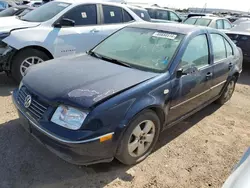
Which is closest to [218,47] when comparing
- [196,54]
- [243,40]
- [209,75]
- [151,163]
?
[209,75]

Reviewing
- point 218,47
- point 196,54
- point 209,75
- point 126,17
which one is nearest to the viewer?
point 196,54

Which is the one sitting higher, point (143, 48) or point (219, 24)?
point (143, 48)

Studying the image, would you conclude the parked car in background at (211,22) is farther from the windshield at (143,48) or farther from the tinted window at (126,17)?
the windshield at (143,48)

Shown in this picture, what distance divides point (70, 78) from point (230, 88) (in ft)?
11.0

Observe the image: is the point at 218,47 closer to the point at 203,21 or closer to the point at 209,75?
the point at 209,75

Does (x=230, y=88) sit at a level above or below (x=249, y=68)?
above

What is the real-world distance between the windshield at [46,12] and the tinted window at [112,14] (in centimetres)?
91

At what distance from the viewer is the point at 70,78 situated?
2.77 meters

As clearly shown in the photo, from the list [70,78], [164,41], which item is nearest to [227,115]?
[164,41]

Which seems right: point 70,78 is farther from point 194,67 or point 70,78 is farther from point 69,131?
point 194,67

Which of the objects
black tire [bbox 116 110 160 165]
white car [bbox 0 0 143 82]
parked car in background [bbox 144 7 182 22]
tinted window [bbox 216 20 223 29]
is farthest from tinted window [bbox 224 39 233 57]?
parked car in background [bbox 144 7 182 22]

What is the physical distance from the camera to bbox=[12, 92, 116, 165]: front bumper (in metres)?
2.31

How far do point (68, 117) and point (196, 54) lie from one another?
2.03 m

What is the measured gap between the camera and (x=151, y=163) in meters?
2.97
